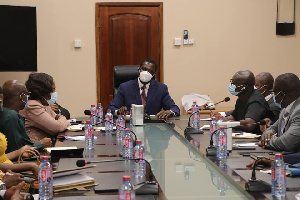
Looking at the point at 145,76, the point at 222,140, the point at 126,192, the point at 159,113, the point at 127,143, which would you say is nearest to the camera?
the point at 126,192

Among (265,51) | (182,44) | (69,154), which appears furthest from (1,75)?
(69,154)

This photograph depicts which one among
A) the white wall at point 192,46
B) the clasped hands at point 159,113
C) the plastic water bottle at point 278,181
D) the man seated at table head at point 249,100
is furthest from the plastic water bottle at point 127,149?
the white wall at point 192,46

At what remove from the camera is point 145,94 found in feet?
19.6

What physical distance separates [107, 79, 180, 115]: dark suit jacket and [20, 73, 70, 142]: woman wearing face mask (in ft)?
4.39

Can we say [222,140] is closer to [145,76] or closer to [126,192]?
[126,192]

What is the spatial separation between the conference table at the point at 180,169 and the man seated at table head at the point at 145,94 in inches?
58.5

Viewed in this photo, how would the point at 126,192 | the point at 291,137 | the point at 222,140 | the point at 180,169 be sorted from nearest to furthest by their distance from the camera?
the point at 126,192 → the point at 180,169 → the point at 222,140 → the point at 291,137

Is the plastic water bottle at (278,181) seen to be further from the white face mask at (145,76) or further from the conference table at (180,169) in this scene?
the white face mask at (145,76)

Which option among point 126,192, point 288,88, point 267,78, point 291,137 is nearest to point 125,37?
point 267,78

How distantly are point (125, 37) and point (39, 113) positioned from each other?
358 cm

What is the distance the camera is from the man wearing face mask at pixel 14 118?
360 cm

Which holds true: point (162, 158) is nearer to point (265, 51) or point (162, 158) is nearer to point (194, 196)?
point (194, 196)

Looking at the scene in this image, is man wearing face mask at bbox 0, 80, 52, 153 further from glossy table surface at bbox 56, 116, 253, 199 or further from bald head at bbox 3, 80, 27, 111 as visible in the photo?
glossy table surface at bbox 56, 116, 253, 199

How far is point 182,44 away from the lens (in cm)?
782
